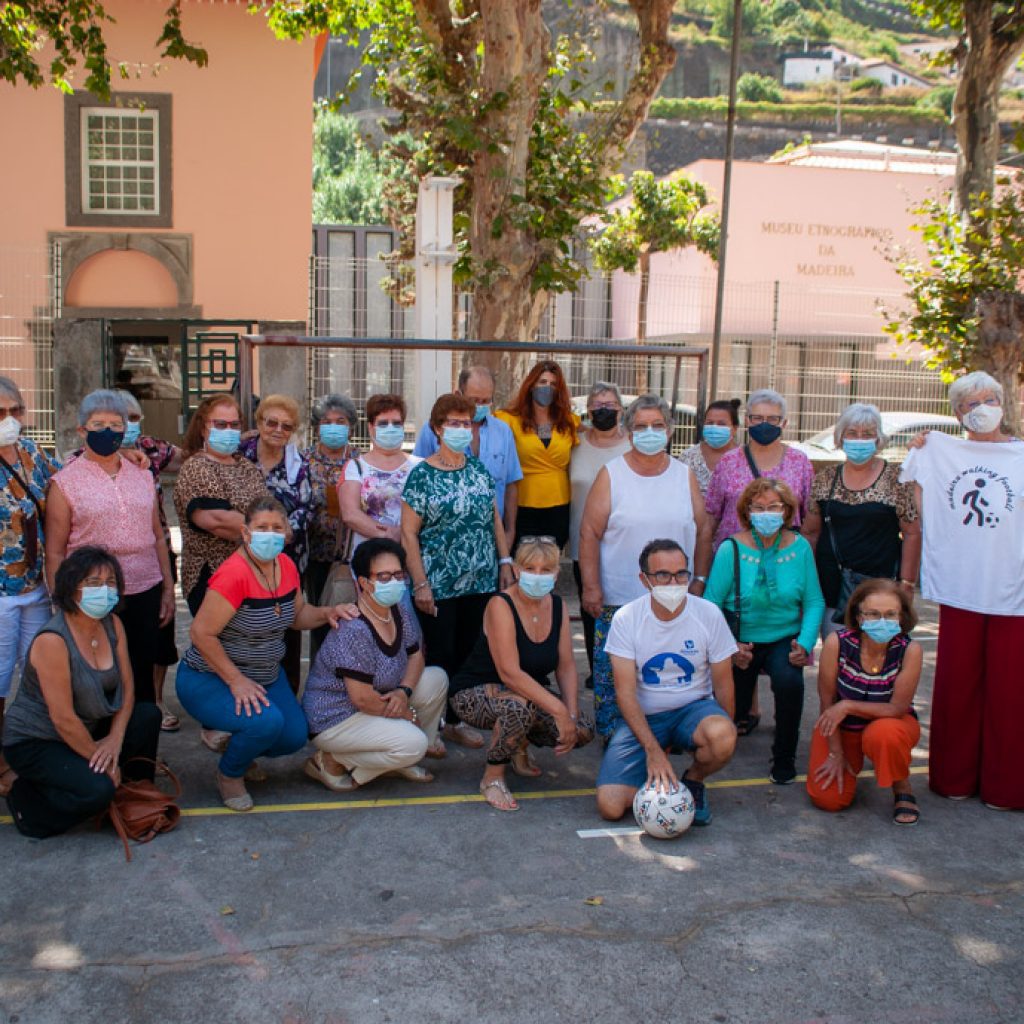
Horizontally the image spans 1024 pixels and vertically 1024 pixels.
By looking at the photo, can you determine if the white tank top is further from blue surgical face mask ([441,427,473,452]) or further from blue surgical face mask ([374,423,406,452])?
blue surgical face mask ([374,423,406,452])

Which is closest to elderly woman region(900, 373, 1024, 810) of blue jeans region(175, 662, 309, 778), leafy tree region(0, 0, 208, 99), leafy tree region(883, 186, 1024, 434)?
blue jeans region(175, 662, 309, 778)

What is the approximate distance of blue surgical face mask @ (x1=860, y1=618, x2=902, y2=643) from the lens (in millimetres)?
5156

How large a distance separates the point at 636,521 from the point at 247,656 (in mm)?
2037

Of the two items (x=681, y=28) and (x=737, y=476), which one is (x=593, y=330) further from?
(x=681, y=28)

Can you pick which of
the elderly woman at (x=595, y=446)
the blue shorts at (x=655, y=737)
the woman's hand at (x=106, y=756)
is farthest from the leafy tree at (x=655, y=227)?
the woman's hand at (x=106, y=756)

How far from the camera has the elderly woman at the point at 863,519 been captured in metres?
5.94

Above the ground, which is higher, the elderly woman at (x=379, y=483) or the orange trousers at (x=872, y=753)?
the elderly woman at (x=379, y=483)

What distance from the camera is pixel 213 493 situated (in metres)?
5.78

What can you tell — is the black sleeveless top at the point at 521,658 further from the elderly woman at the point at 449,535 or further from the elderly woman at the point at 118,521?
the elderly woman at the point at 118,521

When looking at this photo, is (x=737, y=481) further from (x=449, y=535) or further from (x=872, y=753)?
(x=872, y=753)

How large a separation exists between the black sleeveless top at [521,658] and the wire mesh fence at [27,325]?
41.1ft

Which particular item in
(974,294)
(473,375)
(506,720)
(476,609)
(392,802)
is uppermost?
(974,294)

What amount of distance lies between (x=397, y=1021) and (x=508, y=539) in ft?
11.8

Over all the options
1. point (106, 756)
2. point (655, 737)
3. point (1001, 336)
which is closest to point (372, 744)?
point (106, 756)
